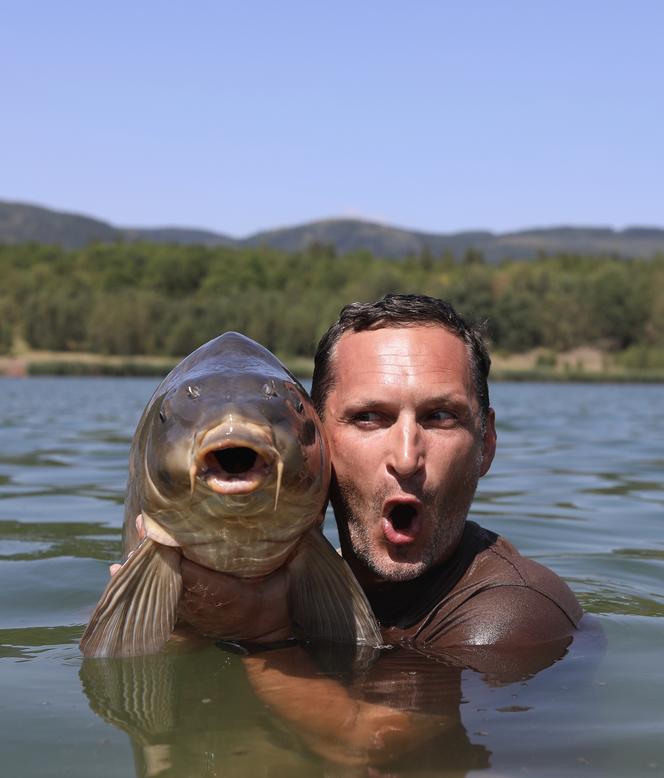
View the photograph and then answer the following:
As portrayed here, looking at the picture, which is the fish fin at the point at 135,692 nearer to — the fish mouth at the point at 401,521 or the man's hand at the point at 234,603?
the man's hand at the point at 234,603

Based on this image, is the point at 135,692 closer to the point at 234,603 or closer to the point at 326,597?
the point at 234,603

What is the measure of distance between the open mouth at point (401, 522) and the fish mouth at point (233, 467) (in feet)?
1.74

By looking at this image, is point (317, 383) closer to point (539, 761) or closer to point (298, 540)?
point (298, 540)

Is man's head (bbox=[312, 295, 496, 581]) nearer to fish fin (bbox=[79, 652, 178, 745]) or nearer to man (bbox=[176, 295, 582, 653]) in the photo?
man (bbox=[176, 295, 582, 653])

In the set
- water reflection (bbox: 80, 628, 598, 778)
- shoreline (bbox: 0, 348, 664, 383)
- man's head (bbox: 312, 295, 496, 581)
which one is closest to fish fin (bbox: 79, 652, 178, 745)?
water reflection (bbox: 80, 628, 598, 778)

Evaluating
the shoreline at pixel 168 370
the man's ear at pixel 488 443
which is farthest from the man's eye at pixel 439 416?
the shoreline at pixel 168 370

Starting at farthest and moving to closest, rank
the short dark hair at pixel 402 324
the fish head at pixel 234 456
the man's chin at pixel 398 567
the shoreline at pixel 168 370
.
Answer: the shoreline at pixel 168 370 < the short dark hair at pixel 402 324 < the man's chin at pixel 398 567 < the fish head at pixel 234 456

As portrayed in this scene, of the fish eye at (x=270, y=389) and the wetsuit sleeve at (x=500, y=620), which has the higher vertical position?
the fish eye at (x=270, y=389)

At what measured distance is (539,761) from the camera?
119 inches

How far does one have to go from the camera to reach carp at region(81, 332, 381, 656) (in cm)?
314

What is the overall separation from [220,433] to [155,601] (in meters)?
0.65

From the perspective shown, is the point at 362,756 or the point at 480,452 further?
the point at 480,452

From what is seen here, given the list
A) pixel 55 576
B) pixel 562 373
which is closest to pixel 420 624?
pixel 55 576

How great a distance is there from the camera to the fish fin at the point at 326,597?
351 centimetres
